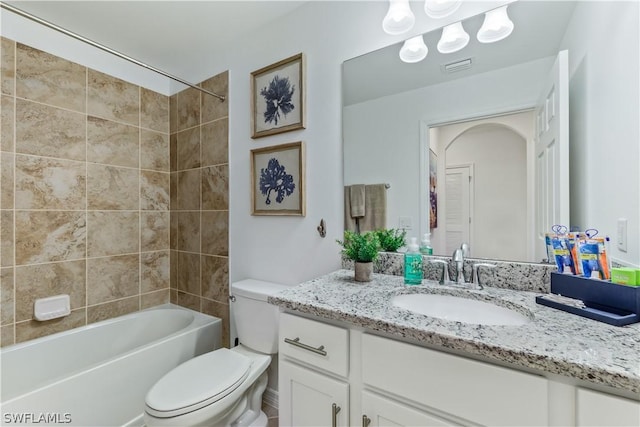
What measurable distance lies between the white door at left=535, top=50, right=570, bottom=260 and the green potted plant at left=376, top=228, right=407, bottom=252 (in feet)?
1.74

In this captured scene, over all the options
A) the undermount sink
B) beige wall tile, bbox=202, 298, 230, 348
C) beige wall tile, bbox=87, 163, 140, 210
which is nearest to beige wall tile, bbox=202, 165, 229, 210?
beige wall tile, bbox=87, 163, 140, 210

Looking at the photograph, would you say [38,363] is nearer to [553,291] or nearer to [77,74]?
[77,74]

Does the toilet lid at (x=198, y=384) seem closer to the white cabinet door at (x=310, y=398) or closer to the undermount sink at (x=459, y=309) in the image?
the white cabinet door at (x=310, y=398)

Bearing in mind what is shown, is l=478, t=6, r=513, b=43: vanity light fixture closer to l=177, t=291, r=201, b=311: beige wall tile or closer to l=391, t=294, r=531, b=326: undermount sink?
l=391, t=294, r=531, b=326: undermount sink

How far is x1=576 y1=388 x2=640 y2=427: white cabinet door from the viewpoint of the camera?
1.78ft

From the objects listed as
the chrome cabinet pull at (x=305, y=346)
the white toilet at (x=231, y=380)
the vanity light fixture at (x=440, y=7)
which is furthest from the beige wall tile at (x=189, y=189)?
the vanity light fixture at (x=440, y=7)

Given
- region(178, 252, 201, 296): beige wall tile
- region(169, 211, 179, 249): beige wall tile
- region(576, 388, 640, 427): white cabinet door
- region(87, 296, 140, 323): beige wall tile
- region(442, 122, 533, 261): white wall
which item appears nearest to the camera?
region(576, 388, 640, 427): white cabinet door

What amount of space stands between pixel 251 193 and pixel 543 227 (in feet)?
5.10

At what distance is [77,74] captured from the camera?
6.31 feet

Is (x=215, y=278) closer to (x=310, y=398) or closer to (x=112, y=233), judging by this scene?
(x=112, y=233)

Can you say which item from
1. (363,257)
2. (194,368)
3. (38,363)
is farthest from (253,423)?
(38,363)

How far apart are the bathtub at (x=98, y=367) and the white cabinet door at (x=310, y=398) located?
0.99m

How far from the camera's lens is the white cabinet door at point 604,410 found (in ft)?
1.78

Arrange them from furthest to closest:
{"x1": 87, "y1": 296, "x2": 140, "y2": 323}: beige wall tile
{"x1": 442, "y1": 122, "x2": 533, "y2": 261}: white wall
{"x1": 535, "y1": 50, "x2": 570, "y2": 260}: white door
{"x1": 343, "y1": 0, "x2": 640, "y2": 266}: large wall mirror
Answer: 1. {"x1": 87, "y1": 296, "x2": 140, "y2": 323}: beige wall tile
2. {"x1": 442, "y1": 122, "x2": 533, "y2": 261}: white wall
3. {"x1": 535, "y1": 50, "x2": 570, "y2": 260}: white door
4. {"x1": 343, "y1": 0, "x2": 640, "y2": 266}: large wall mirror
